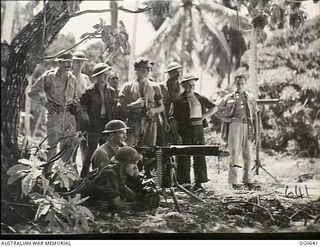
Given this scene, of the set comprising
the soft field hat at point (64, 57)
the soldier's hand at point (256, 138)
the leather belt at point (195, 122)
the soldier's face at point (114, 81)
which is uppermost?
the soft field hat at point (64, 57)

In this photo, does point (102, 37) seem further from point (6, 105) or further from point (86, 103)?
point (6, 105)

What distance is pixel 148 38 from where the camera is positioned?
338 cm

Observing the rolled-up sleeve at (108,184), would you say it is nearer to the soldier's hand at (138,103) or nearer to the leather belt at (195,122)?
the soldier's hand at (138,103)

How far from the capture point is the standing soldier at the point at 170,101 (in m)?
3.40

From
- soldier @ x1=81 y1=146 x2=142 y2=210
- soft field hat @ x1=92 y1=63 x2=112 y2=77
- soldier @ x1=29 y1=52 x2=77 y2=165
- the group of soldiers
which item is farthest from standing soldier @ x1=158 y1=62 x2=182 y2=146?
soldier @ x1=29 y1=52 x2=77 y2=165

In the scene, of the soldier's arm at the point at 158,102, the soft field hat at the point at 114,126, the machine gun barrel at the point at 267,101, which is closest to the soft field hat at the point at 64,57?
the soft field hat at the point at 114,126

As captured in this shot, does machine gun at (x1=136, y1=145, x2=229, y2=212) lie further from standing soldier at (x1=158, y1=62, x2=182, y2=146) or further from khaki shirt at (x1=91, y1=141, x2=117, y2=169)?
khaki shirt at (x1=91, y1=141, x2=117, y2=169)

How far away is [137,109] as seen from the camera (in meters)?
3.41

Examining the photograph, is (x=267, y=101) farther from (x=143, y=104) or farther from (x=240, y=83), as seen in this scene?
(x=143, y=104)

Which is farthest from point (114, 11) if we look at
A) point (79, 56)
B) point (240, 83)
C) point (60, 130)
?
point (240, 83)

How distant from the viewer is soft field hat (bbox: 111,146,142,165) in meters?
3.36

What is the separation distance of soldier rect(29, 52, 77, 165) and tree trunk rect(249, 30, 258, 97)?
4.44 ft

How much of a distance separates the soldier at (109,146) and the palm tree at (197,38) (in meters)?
0.57

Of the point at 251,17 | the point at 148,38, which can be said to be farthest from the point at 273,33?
the point at 148,38
